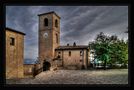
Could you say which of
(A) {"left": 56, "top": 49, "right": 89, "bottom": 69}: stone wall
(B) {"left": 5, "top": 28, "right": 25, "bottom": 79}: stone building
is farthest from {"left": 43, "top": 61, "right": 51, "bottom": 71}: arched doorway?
(B) {"left": 5, "top": 28, "right": 25, "bottom": 79}: stone building

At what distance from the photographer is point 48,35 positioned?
63.4 feet

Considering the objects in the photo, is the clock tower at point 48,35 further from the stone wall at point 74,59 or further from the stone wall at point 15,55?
the stone wall at point 15,55

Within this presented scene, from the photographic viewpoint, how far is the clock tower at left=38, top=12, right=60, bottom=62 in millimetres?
18953

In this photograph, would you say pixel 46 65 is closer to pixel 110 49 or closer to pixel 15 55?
pixel 110 49

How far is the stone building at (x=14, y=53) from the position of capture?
11.3 m

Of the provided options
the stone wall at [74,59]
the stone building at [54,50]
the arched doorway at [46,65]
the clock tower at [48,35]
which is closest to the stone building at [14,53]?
the stone building at [54,50]

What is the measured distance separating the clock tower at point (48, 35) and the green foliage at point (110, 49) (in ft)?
12.7

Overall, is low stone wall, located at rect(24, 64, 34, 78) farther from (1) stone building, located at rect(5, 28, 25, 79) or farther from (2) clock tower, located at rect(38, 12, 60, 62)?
(2) clock tower, located at rect(38, 12, 60, 62)

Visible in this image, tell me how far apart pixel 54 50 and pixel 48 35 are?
1577 mm

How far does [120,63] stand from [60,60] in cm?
553

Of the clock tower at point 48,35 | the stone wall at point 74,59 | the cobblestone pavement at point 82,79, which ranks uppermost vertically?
the clock tower at point 48,35

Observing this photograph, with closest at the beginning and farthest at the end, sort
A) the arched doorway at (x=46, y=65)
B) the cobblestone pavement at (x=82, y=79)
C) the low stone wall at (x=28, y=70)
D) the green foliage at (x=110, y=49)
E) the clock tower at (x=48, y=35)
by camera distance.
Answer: the cobblestone pavement at (x=82, y=79), the low stone wall at (x=28, y=70), the green foliage at (x=110, y=49), the arched doorway at (x=46, y=65), the clock tower at (x=48, y=35)

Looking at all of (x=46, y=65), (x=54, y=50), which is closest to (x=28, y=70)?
(x=46, y=65)
